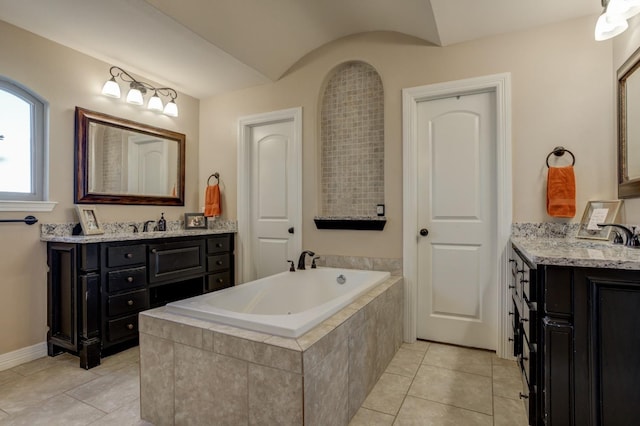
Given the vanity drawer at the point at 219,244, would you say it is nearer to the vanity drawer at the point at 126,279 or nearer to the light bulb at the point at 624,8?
the vanity drawer at the point at 126,279

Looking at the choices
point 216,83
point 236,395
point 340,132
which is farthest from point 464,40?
point 236,395

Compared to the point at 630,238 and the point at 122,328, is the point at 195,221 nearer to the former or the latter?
the point at 122,328

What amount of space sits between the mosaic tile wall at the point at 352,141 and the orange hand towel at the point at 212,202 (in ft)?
4.01

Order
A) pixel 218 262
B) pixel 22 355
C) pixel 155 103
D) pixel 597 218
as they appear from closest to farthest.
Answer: pixel 597 218 < pixel 22 355 < pixel 155 103 < pixel 218 262

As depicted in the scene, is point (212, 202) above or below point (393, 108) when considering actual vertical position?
below

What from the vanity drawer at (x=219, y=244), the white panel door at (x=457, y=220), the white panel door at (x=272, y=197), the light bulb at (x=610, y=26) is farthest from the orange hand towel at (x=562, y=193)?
the vanity drawer at (x=219, y=244)

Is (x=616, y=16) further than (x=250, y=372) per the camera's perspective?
Yes

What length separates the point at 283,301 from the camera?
2.57 meters

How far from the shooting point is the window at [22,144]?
7.81 ft

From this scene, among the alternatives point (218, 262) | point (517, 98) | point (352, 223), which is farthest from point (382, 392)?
point (517, 98)

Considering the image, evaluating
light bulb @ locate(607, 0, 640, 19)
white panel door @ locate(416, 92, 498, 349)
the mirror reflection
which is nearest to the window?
the mirror reflection

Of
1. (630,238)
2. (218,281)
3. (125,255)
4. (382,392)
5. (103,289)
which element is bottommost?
(382,392)

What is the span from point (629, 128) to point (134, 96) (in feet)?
12.2

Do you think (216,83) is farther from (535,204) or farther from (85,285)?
(535,204)
